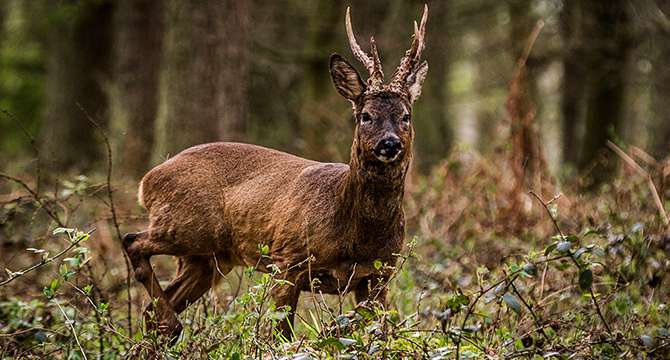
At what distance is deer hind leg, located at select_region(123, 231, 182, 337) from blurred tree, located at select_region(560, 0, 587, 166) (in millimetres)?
10403

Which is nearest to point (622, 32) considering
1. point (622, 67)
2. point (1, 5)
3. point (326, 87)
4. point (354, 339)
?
point (622, 67)

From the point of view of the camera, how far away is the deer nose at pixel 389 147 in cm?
589

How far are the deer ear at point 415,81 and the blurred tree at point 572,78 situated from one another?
376 inches

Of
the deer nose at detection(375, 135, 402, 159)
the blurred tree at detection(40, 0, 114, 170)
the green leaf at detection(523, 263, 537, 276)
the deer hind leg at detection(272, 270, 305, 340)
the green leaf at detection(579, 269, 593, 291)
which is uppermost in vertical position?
the deer nose at detection(375, 135, 402, 159)

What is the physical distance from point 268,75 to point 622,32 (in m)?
5.80

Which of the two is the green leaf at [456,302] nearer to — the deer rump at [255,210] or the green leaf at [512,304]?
the green leaf at [512,304]

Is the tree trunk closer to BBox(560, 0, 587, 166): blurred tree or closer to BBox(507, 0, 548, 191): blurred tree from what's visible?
BBox(507, 0, 548, 191): blurred tree

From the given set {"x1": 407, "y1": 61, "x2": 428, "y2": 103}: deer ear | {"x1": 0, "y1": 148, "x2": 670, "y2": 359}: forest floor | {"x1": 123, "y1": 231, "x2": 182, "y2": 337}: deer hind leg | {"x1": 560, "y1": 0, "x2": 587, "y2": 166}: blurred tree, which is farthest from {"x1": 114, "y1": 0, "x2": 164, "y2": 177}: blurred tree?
{"x1": 407, "y1": 61, "x2": 428, "y2": 103}: deer ear

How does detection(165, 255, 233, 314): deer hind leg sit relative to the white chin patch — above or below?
below

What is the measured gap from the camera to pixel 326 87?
16.3 m

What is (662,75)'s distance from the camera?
1414cm

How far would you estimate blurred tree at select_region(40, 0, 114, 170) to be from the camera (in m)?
18.3

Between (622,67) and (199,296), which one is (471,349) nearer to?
(199,296)

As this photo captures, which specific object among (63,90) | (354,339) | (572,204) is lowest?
(63,90)
